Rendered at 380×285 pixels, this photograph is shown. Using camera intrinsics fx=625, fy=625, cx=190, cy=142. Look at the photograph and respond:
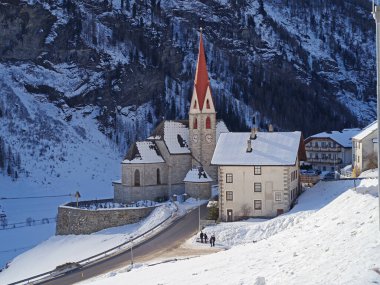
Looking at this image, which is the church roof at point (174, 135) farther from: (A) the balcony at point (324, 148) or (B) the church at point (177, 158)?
(A) the balcony at point (324, 148)

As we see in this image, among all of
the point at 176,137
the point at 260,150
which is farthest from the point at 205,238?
the point at 176,137

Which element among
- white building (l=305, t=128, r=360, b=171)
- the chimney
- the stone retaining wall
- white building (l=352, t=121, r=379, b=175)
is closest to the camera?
the chimney

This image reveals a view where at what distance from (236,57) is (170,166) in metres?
81.7

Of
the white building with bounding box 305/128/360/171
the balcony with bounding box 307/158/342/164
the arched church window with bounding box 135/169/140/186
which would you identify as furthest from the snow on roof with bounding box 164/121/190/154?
the balcony with bounding box 307/158/342/164

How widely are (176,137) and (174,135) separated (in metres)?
0.27

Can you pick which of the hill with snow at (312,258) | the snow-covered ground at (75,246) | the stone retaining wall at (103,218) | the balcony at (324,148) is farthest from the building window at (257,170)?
the balcony at (324,148)

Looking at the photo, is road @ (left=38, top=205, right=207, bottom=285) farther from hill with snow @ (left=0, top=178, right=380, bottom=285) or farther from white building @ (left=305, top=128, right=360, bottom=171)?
white building @ (left=305, top=128, right=360, bottom=171)

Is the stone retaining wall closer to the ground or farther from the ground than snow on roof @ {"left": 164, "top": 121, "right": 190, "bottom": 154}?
closer to the ground

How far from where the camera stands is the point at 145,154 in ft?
186

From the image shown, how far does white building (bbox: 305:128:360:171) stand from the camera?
86.2 metres

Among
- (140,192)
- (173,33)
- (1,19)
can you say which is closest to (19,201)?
(140,192)

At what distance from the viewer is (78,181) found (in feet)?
294

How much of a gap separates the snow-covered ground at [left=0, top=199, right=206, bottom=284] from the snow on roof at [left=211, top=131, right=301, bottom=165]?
6715mm

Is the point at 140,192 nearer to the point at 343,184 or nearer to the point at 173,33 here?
the point at 343,184
